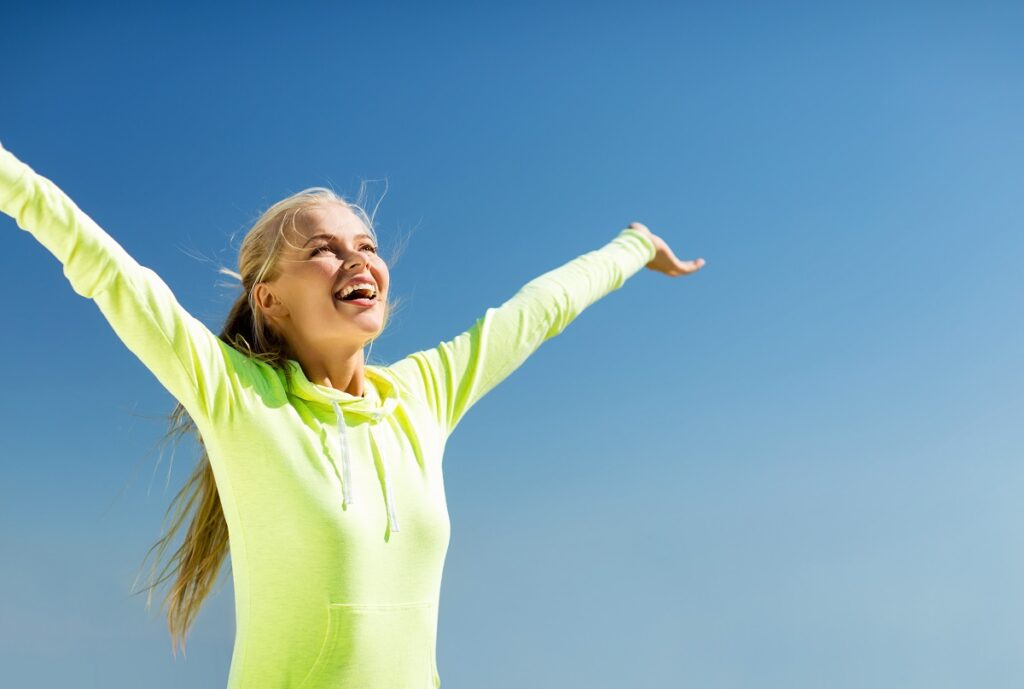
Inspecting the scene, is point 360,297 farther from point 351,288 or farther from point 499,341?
point 499,341

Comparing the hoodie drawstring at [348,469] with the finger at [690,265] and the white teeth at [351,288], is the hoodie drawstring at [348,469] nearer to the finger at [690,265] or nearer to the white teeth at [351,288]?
the white teeth at [351,288]

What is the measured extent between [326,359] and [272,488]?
0.45 m

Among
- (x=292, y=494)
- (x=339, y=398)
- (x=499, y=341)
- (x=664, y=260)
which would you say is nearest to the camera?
(x=292, y=494)

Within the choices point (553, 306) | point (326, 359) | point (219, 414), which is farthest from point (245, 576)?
point (553, 306)

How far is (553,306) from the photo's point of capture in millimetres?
3086

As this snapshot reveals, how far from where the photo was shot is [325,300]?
2533 mm

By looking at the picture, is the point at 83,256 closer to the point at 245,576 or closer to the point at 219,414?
the point at 219,414

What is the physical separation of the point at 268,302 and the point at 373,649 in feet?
3.12

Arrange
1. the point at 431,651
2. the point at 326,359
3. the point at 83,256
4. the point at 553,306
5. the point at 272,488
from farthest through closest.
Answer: the point at 553,306, the point at 326,359, the point at 431,651, the point at 272,488, the point at 83,256

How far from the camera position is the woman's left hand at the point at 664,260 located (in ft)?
11.9

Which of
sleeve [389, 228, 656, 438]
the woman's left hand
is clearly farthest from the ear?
the woman's left hand

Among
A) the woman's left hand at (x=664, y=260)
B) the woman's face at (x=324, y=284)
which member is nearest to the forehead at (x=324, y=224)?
the woman's face at (x=324, y=284)

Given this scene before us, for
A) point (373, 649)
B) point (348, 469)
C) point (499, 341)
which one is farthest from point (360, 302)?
point (373, 649)

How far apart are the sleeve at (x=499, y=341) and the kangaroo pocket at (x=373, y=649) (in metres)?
0.62
